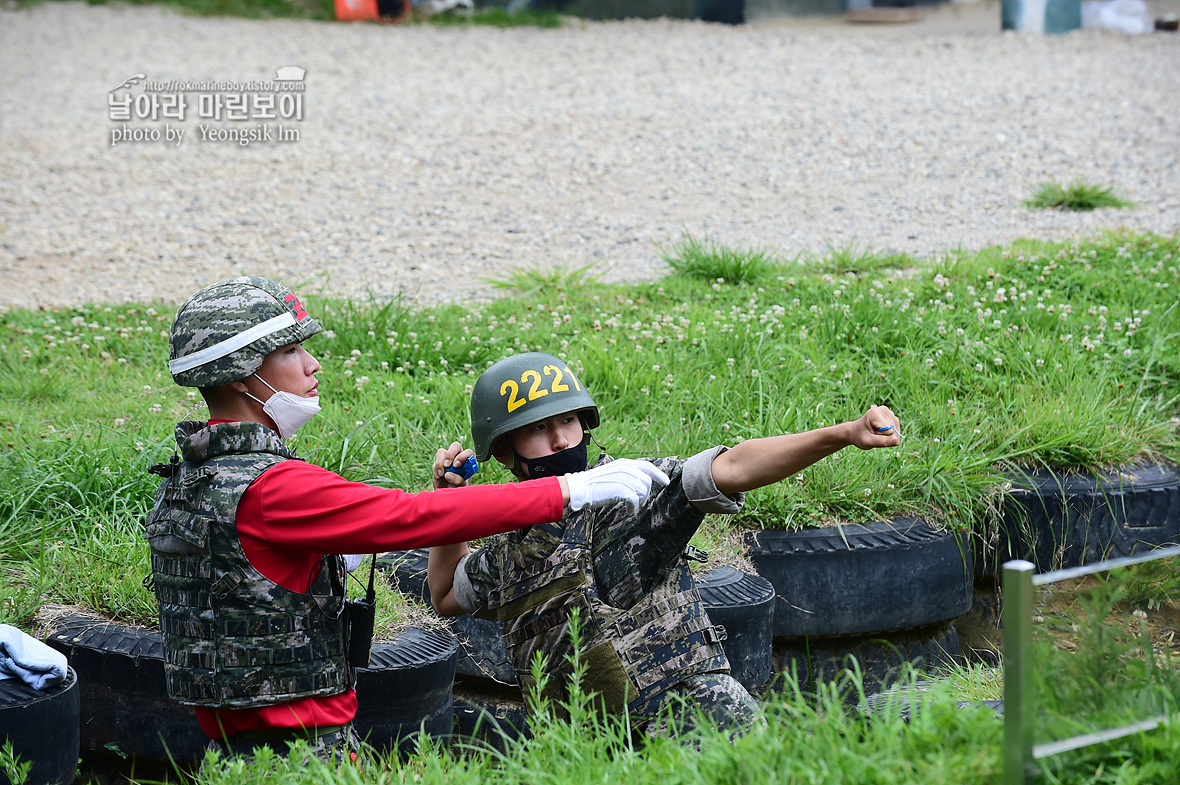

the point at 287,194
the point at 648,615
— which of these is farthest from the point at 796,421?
the point at 287,194

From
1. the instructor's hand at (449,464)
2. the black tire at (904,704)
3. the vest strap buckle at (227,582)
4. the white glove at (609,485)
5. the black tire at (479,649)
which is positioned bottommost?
the black tire at (479,649)

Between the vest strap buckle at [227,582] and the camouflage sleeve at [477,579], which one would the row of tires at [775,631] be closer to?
the camouflage sleeve at [477,579]

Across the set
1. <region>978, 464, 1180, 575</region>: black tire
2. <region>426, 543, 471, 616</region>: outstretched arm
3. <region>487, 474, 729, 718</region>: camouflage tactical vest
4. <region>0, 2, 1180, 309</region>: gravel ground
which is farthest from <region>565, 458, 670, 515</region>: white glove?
<region>0, 2, 1180, 309</region>: gravel ground

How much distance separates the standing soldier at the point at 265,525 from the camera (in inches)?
100

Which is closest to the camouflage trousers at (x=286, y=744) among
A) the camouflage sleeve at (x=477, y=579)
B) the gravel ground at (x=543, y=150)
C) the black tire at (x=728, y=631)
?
the camouflage sleeve at (x=477, y=579)

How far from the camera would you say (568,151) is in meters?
11.0

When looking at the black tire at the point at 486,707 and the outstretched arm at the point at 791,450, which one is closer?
the outstretched arm at the point at 791,450

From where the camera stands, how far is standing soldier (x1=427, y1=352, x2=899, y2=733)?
2.88m

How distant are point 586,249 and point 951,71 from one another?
7431mm

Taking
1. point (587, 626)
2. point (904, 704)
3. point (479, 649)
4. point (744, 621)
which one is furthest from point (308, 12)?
point (904, 704)

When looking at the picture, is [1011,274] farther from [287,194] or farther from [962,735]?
[287,194]

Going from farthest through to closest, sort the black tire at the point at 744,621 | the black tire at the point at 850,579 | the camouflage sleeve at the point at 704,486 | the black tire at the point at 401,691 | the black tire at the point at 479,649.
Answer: the black tire at the point at 850,579
the black tire at the point at 479,649
the black tire at the point at 744,621
the black tire at the point at 401,691
the camouflage sleeve at the point at 704,486

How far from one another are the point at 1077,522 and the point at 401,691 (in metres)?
2.82

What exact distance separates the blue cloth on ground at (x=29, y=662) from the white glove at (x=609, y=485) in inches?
67.2
